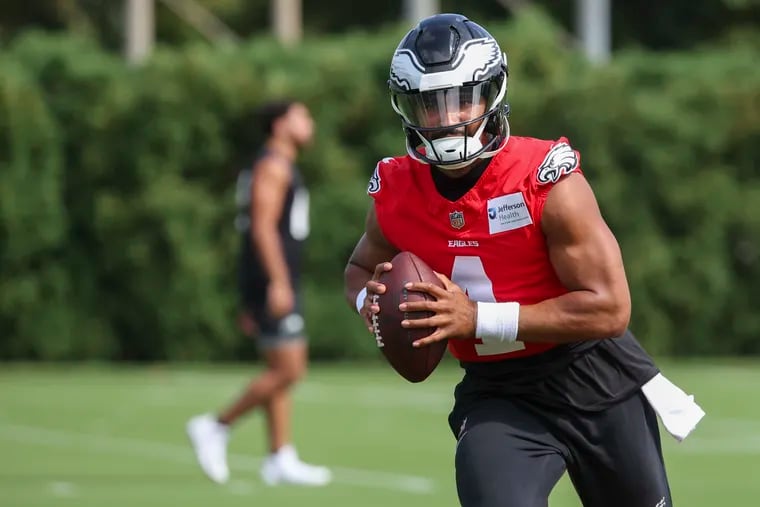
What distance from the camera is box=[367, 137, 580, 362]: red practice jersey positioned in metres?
4.45

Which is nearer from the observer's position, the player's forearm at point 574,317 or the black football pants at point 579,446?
the player's forearm at point 574,317

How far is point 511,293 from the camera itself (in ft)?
15.0

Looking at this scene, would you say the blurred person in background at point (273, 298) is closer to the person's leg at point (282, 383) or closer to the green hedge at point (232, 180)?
the person's leg at point (282, 383)

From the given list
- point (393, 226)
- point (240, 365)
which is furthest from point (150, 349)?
point (393, 226)

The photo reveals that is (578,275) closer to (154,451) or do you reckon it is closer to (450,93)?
(450,93)

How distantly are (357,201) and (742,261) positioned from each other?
4016mm

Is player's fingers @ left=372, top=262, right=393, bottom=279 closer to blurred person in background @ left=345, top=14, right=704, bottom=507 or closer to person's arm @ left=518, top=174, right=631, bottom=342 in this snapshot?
blurred person in background @ left=345, top=14, right=704, bottom=507

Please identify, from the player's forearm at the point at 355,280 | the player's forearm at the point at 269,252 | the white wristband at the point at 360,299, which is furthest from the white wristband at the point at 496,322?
the player's forearm at the point at 269,252

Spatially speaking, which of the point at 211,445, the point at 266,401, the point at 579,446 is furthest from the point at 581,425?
the point at 211,445

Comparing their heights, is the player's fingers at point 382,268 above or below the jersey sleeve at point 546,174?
below

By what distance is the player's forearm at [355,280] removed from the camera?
196 inches

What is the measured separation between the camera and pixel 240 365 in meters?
15.6

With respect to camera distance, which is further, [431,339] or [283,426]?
[283,426]

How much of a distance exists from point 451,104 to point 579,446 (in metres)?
1.11
